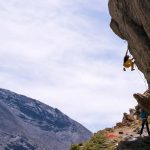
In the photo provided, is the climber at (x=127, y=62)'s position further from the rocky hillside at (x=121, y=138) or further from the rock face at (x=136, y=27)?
the rocky hillside at (x=121, y=138)

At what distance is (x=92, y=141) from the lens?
46469mm

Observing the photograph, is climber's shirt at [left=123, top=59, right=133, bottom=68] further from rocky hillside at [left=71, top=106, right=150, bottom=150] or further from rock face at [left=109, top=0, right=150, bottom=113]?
rocky hillside at [left=71, top=106, right=150, bottom=150]

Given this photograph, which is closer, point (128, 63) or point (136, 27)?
point (136, 27)

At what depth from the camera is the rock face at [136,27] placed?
29.9 meters

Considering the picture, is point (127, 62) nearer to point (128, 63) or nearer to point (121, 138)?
point (128, 63)

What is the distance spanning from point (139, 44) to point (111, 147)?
40.1 ft

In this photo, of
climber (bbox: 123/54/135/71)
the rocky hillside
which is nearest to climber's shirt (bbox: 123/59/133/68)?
climber (bbox: 123/54/135/71)

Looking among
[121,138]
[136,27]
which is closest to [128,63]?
[121,138]

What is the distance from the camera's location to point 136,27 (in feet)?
110

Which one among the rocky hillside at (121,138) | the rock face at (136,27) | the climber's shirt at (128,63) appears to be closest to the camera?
the rock face at (136,27)

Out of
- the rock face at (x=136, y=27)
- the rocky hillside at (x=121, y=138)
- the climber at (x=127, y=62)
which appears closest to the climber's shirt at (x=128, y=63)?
the climber at (x=127, y=62)

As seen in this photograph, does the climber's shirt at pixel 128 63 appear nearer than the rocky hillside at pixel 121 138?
No

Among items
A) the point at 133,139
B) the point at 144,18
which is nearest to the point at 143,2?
the point at 144,18

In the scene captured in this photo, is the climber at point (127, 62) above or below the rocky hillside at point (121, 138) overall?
above
